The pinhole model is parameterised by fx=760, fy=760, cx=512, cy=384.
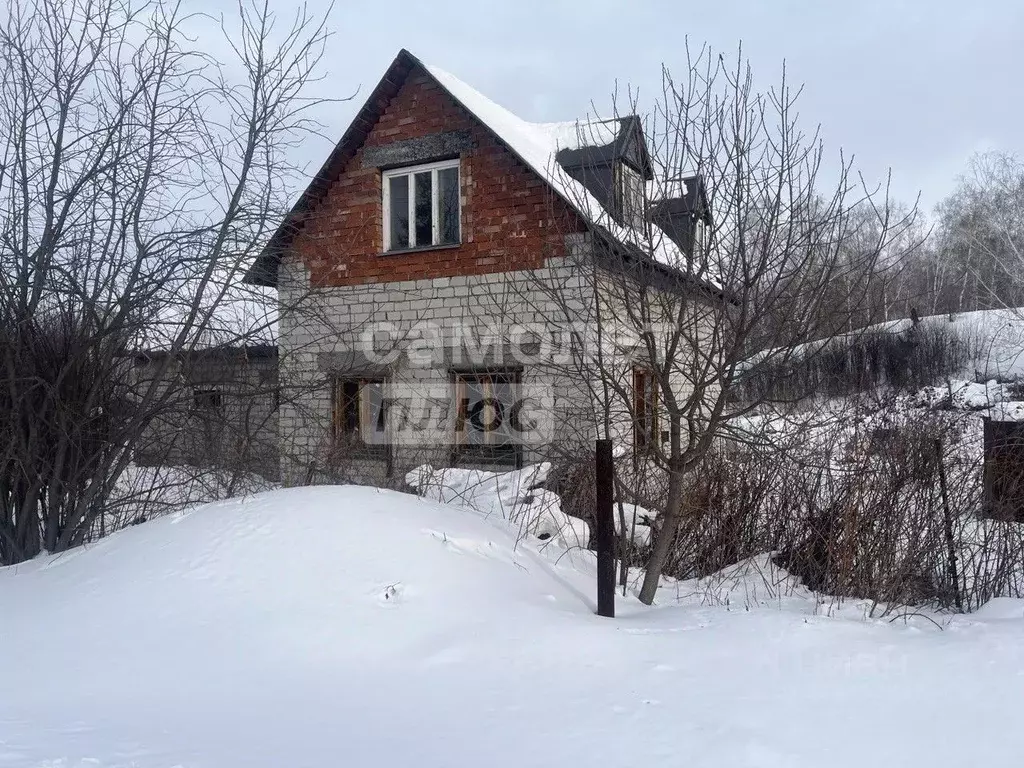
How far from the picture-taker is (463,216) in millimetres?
9594

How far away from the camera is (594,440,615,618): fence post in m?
4.12

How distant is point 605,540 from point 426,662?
125 cm

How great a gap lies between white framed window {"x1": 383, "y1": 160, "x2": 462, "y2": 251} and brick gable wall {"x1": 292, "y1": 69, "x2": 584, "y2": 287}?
0.17 meters

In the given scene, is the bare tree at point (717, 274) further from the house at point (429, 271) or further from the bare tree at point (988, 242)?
the bare tree at point (988, 242)

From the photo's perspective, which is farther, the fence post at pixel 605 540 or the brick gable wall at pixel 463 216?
A: the brick gable wall at pixel 463 216

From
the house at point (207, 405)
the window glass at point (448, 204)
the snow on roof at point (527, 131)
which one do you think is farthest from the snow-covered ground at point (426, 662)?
the window glass at point (448, 204)

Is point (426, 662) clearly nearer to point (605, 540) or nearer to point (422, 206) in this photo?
point (605, 540)

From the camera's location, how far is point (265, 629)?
351cm

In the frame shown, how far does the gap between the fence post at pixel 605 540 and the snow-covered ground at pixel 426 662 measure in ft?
0.42

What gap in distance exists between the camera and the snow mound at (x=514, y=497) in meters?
5.65

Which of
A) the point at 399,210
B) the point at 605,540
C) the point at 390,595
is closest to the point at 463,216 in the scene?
the point at 399,210

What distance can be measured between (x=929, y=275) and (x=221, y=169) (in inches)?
1156

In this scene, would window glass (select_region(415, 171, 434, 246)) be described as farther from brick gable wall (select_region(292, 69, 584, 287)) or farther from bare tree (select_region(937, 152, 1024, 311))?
bare tree (select_region(937, 152, 1024, 311))

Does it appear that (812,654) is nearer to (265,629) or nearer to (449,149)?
(265,629)
